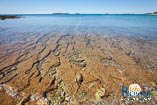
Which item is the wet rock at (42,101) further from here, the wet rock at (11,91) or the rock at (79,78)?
the rock at (79,78)

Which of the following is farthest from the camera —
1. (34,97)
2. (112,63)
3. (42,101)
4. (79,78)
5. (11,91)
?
(112,63)

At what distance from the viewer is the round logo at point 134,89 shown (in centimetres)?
408

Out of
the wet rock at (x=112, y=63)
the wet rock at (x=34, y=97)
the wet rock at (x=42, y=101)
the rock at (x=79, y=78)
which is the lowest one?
the wet rock at (x=42, y=101)

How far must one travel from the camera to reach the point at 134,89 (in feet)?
14.5

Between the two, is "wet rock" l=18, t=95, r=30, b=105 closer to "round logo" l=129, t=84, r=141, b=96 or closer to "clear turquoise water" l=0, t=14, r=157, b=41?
"round logo" l=129, t=84, r=141, b=96

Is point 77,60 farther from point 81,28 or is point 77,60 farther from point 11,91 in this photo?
point 81,28

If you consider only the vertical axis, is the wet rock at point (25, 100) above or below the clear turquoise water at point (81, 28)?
below

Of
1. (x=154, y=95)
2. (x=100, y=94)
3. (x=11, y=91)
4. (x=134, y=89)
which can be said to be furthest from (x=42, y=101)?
(x=154, y=95)

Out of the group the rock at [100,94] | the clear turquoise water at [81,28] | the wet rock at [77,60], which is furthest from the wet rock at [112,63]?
the clear turquoise water at [81,28]

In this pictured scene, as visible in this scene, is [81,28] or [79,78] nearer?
[79,78]

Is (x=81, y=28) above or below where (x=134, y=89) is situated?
above

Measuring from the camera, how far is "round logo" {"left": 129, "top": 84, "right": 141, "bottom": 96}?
13.4ft

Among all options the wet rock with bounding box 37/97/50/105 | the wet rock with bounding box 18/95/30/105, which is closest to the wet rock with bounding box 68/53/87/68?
the wet rock with bounding box 37/97/50/105

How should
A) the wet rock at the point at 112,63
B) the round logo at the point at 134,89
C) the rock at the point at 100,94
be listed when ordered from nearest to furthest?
1. the rock at the point at 100,94
2. the round logo at the point at 134,89
3. the wet rock at the point at 112,63
